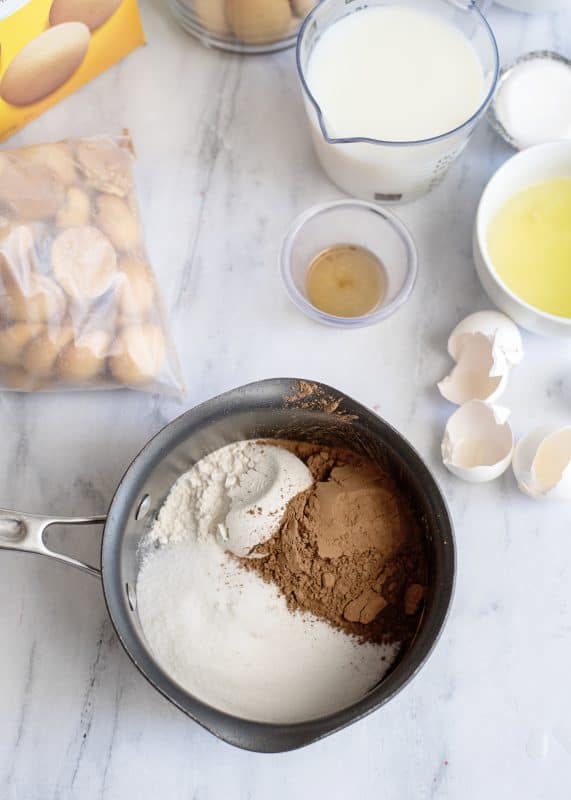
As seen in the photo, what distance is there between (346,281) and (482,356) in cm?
21

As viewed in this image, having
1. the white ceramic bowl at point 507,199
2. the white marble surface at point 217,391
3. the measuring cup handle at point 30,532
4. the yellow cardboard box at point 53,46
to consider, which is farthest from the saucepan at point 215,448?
the yellow cardboard box at point 53,46

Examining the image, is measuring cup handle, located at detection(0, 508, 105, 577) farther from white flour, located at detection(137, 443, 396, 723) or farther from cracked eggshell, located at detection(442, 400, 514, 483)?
cracked eggshell, located at detection(442, 400, 514, 483)

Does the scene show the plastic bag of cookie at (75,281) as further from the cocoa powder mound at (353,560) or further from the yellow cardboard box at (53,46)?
the cocoa powder mound at (353,560)

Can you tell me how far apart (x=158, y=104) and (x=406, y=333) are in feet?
1.53

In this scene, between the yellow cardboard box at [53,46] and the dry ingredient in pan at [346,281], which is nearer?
the yellow cardboard box at [53,46]

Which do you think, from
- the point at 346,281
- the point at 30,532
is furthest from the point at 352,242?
the point at 30,532

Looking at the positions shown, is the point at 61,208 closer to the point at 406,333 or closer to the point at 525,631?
the point at 406,333

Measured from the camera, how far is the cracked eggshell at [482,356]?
1.06 m

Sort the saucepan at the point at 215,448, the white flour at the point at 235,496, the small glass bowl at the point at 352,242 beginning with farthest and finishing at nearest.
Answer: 1. the small glass bowl at the point at 352,242
2. the white flour at the point at 235,496
3. the saucepan at the point at 215,448

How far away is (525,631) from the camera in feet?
3.47

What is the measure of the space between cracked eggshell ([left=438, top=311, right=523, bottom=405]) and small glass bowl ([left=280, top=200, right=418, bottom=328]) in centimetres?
9

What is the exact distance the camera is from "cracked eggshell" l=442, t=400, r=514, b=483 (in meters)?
1.05

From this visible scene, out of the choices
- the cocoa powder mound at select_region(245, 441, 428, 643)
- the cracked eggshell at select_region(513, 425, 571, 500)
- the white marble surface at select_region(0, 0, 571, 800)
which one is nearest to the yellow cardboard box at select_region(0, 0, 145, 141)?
the white marble surface at select_region(0, 0, 571, 800)

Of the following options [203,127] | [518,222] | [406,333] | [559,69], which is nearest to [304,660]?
[406,333]
